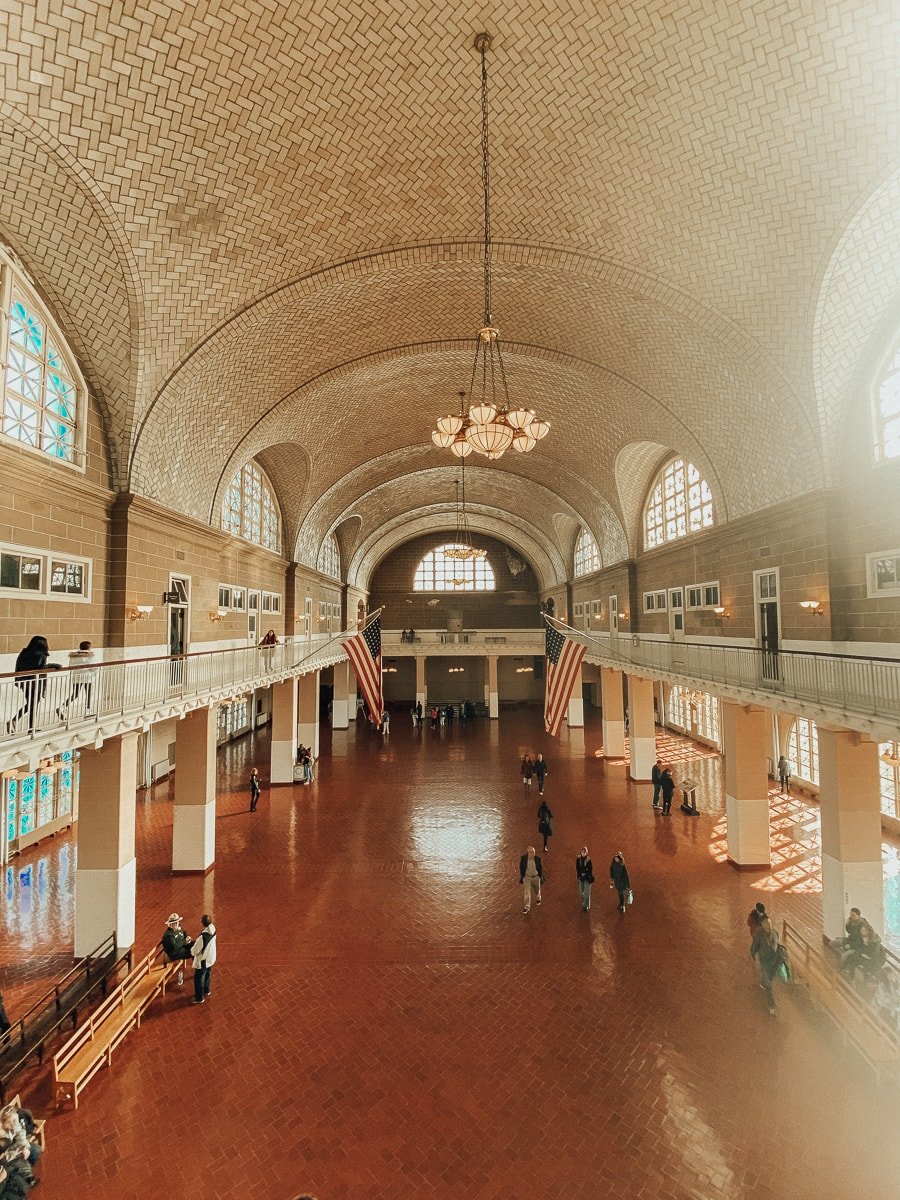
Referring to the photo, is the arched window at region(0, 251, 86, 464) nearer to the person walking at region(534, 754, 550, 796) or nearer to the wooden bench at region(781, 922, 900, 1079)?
the wooden bench at region(781, 922, 900, 1079)

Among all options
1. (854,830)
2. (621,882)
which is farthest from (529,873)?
(854,830)

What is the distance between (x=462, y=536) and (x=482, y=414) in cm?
2992

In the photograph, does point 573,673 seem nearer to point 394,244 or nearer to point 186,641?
point 186,641

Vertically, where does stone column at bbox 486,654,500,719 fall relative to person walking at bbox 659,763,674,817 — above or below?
above

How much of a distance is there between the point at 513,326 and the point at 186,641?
32.6ft

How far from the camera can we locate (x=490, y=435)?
25.1 ft

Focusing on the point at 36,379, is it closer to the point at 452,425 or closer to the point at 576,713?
the point at 452,425

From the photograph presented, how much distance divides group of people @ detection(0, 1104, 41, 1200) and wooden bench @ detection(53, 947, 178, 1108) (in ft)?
2.74

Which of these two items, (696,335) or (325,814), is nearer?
(696,335)

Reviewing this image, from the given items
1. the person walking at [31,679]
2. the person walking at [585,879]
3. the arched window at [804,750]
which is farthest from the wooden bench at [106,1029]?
the arched window at [804,750]

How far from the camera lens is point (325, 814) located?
15.5 meters

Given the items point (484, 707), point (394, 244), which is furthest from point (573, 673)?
point (484, 707)

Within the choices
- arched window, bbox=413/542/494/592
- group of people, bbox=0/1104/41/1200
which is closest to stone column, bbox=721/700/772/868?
group of people, bbox=0/1104/41/1200

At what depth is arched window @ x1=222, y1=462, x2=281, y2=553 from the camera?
15.3m
